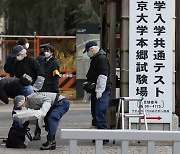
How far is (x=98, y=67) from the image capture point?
11188mm

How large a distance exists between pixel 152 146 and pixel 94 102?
6050mm

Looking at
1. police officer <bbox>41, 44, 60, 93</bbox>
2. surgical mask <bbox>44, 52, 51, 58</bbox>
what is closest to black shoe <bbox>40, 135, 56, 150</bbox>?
police officer <bbox>41, 44, 60, 93</bbox>

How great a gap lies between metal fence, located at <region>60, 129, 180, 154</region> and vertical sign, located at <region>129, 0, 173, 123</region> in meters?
6.01

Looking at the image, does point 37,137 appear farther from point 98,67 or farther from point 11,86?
point 98,67

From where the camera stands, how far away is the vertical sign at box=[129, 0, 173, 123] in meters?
11.4

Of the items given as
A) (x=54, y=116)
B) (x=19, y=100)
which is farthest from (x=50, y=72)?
(x=19, y=100)

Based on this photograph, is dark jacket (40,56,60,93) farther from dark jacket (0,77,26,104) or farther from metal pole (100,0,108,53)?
metal pole (100,0,108,53)

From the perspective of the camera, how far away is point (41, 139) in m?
12.4

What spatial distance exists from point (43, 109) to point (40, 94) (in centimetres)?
38

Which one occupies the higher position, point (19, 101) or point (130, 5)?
point (130, 5)

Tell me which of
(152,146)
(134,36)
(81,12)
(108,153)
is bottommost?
(108,153)

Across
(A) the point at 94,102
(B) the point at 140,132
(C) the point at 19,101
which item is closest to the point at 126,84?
(A) the point at 94,102

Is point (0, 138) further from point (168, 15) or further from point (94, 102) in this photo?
point (168, 15)

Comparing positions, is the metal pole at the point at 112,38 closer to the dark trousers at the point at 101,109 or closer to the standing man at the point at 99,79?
the standing man at the point at 99,79
